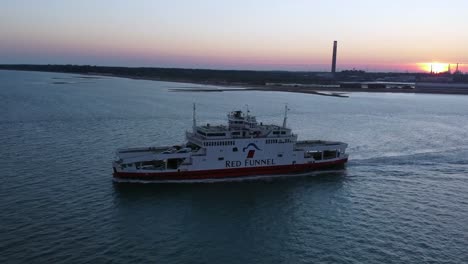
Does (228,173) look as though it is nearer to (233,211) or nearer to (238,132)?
(238,132)

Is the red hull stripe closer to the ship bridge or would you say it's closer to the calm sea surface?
the calm sea surface

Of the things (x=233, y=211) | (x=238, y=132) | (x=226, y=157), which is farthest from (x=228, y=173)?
(x=233, y=211)

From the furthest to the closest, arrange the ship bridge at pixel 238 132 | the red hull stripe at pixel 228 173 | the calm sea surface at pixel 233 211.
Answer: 1. the ship bridge at pixel 238 132
2. the red hull stripe at pixel 228 173
3. the calm sea surface at pixel 233 211

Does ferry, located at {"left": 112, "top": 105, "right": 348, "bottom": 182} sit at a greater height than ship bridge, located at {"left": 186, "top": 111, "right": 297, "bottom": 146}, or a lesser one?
lesser

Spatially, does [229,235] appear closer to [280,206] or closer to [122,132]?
[280,206]

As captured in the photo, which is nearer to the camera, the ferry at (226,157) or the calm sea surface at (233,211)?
the calm sea surface at (233,211)

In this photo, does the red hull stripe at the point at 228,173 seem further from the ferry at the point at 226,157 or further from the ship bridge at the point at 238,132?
the ship bridge at the point at 238,132

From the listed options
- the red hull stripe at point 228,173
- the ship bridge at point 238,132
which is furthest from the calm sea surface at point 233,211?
the ship bridge at point 238,132

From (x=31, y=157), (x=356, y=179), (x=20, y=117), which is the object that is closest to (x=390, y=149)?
(x=356, y=179)

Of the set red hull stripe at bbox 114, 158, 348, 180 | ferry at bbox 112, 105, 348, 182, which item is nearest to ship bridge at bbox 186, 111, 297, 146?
ferry at bbox 112, 105, 348, 182
